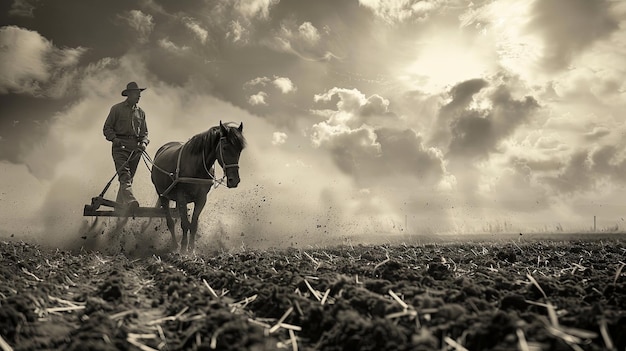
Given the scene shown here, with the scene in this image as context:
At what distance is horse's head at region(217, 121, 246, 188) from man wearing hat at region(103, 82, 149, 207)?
2793mm

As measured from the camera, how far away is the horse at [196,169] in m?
10.8

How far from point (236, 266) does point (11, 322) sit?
11.7 feet

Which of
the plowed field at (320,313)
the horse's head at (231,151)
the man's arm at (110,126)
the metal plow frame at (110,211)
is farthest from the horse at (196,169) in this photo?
the plowed field at (320,313)

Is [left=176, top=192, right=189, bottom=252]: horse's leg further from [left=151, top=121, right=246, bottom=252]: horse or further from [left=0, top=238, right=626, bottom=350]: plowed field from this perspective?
[left=0, top=238, right=626, bottom=350]: plowed field

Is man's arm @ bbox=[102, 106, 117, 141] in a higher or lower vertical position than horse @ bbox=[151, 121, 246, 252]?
higher

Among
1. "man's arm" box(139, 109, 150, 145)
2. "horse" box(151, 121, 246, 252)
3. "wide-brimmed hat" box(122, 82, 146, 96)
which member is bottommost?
"horse" box(151, 121, 246, 252)

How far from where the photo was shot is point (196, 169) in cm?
1158

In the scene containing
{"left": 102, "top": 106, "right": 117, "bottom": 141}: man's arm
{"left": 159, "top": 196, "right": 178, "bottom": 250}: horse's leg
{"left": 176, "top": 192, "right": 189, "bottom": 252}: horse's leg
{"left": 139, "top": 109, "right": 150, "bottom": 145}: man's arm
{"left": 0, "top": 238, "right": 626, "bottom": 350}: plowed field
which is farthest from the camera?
{"left": 139, "top": 109, "right": 150, "bottom": 145}: man's arm

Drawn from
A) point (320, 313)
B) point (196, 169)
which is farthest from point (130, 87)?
point (320, 313)

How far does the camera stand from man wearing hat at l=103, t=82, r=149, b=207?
12234 mm

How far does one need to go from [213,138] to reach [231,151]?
71 centimetres

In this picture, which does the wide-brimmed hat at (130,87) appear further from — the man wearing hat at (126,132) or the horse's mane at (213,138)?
the horse's mane at (213,138)

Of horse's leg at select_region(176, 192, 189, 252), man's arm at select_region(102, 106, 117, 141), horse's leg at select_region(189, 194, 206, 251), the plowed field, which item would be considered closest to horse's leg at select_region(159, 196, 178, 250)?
horse's leg at select_region(176, 192, 189, 252)

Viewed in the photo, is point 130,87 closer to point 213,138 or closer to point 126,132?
point 126,132
